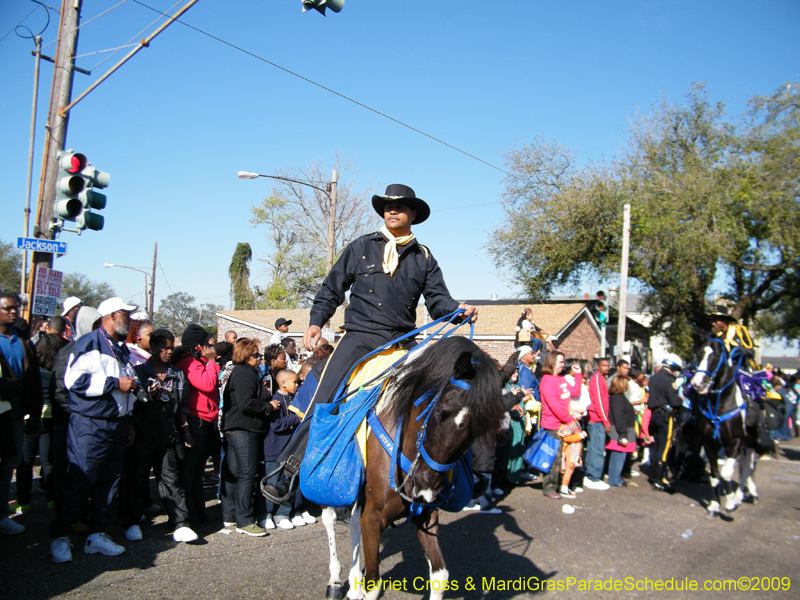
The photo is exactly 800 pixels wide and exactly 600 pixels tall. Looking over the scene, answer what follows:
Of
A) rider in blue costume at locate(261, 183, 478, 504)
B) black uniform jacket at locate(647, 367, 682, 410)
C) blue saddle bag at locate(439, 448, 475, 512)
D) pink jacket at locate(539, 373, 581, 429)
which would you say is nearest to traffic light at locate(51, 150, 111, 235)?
rider in blue costume at locate(261, 183, 478, 504)

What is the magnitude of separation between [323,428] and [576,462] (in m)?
6.31

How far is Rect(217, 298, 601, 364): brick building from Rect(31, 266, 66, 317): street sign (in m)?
13.3

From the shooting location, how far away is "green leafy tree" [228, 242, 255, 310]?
48.8 metres

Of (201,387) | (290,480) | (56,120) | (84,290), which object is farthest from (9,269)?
(290,480)

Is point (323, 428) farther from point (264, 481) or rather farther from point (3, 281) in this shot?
point (3, 281)

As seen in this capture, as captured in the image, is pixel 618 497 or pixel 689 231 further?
pixel 689 231

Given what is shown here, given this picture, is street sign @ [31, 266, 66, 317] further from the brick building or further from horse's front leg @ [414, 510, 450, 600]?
the brick building

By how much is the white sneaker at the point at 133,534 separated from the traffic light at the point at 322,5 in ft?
20.3

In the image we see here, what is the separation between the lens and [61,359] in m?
5.38

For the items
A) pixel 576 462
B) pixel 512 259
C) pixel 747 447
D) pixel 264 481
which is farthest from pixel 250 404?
pixel 512 259

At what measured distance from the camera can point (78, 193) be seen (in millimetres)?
7367

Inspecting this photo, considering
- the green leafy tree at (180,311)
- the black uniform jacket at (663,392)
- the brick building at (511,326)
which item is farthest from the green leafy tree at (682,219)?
the green leafy tree at (180,311)

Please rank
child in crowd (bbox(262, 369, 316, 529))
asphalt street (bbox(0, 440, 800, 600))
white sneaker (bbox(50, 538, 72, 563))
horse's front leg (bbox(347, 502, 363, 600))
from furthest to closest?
child in crowd (bbox(262, 369, 316, 529))
white sneaker (bbox(50, 538, 72, 563))
asphalt street (bbox(0, 440, 800, 600))
horse's front leg (bbox(347, 502, 363, 600))

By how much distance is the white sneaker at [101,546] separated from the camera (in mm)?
5133
